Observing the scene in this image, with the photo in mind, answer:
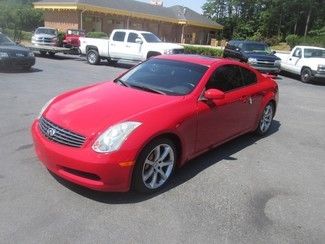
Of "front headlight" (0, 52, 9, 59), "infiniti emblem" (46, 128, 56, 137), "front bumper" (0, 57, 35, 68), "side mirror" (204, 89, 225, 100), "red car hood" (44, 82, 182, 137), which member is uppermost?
"side mirror" (204, 89, 225, 100)

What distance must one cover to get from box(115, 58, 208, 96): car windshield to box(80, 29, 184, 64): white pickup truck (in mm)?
12794

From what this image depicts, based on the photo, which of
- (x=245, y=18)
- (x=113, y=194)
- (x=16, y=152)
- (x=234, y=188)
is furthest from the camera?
(x=245, y=18)

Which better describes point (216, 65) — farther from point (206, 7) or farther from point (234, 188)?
point (206, 7)

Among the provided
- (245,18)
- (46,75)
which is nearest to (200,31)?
(245,18)

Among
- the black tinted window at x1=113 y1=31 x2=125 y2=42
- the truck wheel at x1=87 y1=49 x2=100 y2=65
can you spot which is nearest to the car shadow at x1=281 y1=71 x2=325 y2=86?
the black tinted window at x1=113 y1=31 x2=125 y2=42

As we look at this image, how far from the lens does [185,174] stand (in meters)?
5.41

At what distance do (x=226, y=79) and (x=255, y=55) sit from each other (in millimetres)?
14038

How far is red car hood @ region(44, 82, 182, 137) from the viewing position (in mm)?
4500

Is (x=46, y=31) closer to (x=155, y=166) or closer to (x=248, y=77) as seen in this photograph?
(x=248, y=77)

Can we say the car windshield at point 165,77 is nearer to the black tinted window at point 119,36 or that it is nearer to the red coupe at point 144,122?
the red coupe at point 144,122

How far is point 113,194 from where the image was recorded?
4645mm

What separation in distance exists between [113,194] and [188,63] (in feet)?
7.74

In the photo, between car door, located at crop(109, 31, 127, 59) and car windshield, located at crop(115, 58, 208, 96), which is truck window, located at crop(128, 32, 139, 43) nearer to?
car door, located at crop(109, 31, 127, 59)

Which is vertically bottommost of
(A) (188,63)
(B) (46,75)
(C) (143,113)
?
(B) (46,75)
